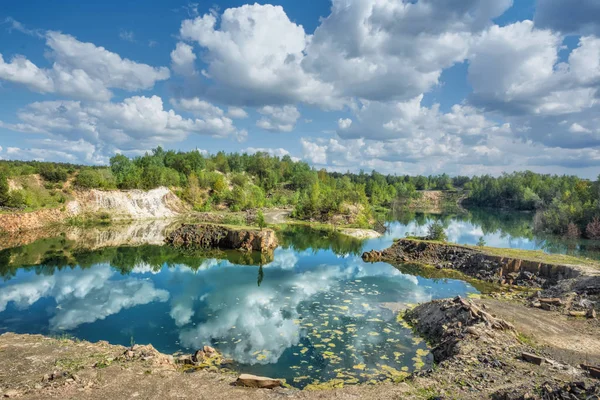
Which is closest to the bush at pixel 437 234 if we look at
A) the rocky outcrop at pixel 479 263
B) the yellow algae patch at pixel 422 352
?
the rocky outcrop at pixel 479 263

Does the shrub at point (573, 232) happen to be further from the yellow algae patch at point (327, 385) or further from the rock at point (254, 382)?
the rock at point (254, 382)

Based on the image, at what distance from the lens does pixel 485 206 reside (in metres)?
163

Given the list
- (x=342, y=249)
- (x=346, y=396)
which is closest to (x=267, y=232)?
(x=342, y=249)

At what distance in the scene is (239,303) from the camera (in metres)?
26.3

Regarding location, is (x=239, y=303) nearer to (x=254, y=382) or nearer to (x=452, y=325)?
(x=254, y=382)

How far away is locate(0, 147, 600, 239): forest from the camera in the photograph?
225 feet

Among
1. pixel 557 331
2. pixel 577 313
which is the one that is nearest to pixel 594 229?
pixel 577 313

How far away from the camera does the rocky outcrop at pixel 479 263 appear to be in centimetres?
3175

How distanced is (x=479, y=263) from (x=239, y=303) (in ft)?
83.7

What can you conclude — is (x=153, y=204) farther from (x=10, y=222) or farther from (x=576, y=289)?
(x=576, y=289)

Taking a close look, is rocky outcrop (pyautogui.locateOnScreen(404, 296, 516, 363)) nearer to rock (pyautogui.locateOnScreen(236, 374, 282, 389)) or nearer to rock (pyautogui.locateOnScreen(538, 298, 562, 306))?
rock (pyautogui.locateOnScreen(538, 298, 562, 306))

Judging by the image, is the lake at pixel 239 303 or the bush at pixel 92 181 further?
the bush at pixel 92 181

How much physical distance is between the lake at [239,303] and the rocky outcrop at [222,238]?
2.48 metres

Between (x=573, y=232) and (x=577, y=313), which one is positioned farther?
(x=573, y=232)
